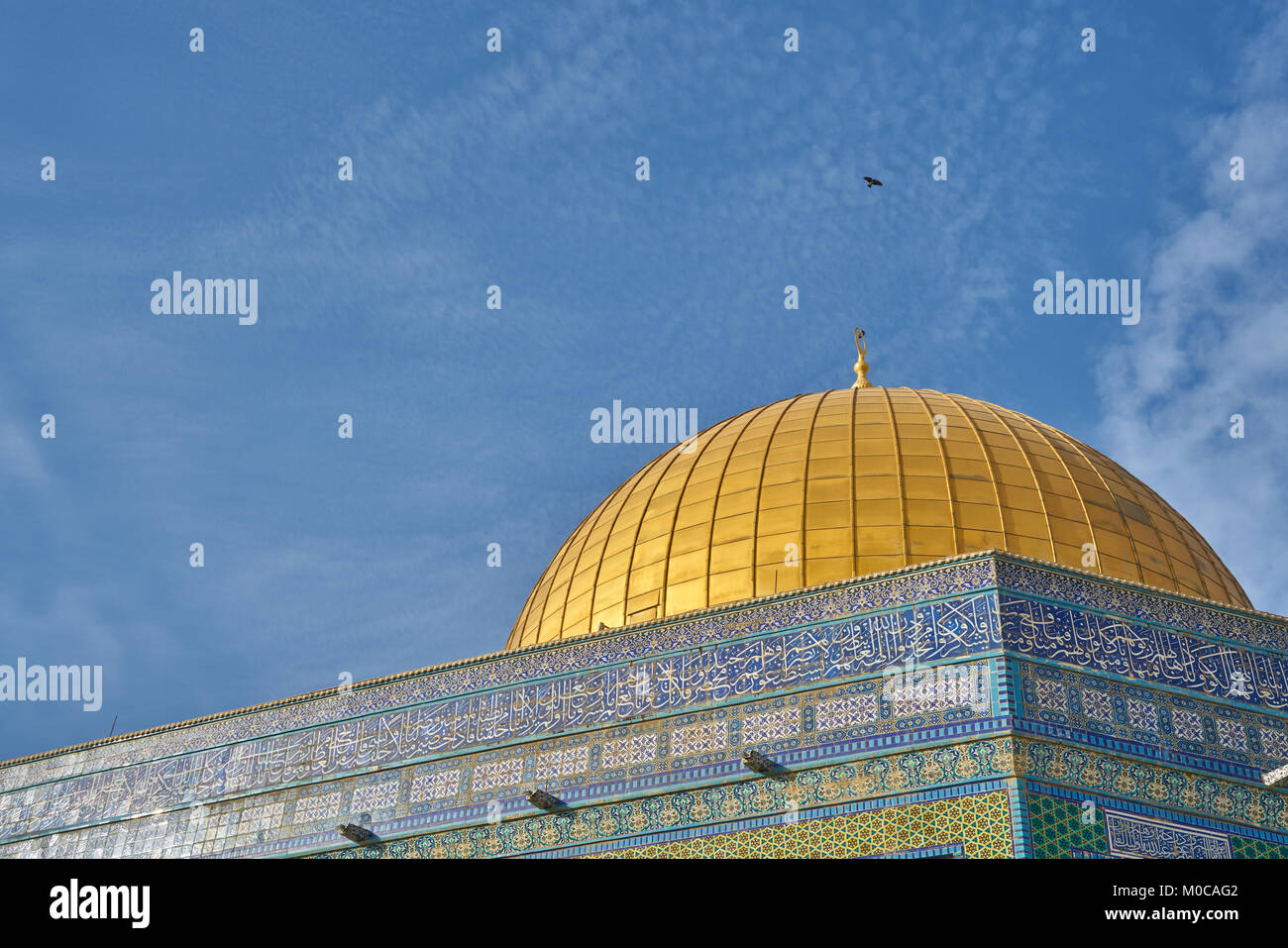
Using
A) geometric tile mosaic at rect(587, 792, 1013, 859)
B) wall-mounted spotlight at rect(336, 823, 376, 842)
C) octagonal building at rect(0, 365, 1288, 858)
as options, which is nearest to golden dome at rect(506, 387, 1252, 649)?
octagonal building at rect(0, 365, 1288, 858)

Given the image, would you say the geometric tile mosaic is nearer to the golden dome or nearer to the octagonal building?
the octagonal building

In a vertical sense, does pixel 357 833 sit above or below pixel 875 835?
above

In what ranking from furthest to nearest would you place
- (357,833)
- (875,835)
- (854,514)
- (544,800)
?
(854,514) < (357,833) < (544,800) < (875,835)

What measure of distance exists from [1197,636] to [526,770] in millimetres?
4215

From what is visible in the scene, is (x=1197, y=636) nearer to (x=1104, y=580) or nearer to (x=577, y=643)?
(x=1104, y=580)

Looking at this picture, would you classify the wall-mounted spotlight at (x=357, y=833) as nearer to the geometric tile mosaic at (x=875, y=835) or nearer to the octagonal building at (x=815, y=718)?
the octagonal building at (x=815, y=718)

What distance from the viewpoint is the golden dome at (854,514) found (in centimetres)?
1171

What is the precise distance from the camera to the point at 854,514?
11859mm

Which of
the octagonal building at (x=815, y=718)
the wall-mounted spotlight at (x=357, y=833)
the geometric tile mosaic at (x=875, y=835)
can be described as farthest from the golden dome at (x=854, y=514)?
the geometric tile mosaic at (x=875, y=835)

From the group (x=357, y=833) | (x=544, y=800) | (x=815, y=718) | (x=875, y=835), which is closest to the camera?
(x=875, y=835)

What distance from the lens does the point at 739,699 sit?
9.35 m

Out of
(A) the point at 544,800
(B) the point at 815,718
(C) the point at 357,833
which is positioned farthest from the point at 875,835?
(C) the point at 357,833

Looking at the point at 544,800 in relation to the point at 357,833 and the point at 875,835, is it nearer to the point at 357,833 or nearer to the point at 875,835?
the point at 357,833

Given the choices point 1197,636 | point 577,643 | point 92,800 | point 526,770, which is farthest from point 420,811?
point 1197,636
